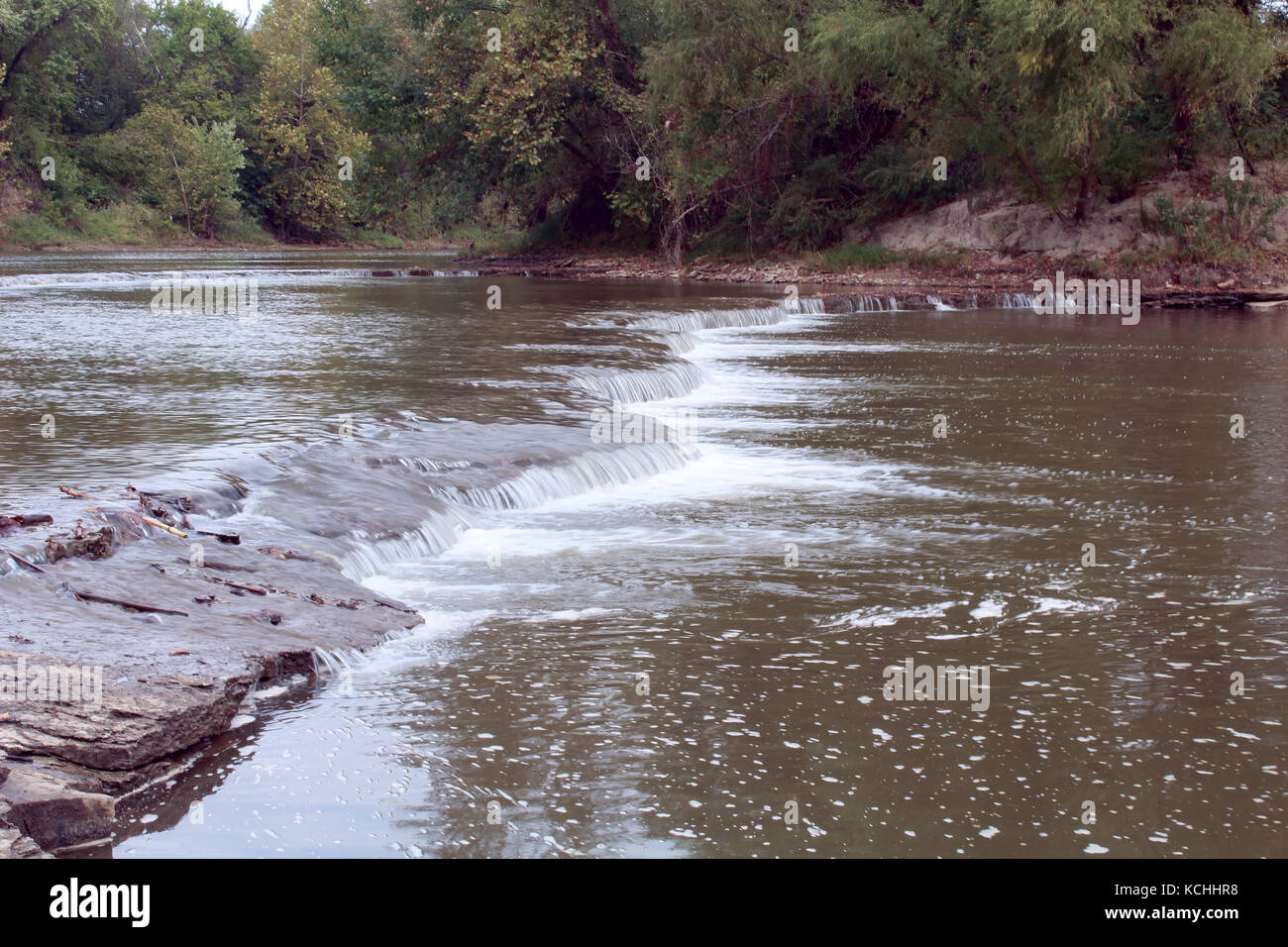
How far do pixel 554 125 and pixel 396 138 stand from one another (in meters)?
6.85

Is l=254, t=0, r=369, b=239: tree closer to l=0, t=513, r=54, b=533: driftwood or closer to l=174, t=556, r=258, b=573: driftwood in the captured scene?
l=0, t=513, r=54, b=533: driftwood

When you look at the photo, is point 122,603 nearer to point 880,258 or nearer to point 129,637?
point 129,637

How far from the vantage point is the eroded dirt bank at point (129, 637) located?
4348mm

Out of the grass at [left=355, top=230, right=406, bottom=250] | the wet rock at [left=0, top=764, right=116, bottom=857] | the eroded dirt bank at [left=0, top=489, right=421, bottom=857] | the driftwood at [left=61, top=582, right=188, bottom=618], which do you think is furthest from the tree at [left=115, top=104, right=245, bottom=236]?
the wet rock at [left=0, top=764, right=116, bottom=857]

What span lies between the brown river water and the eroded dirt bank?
0.56ft

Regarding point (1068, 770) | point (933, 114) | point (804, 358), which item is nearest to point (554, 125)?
point (933, 114)

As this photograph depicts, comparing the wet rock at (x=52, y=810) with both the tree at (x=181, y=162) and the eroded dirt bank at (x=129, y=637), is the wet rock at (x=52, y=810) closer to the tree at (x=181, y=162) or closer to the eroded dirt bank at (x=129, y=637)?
the eroded dirt bank at (x=129, y=637)

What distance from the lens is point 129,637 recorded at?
552cm

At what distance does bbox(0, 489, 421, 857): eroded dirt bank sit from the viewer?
435 cm

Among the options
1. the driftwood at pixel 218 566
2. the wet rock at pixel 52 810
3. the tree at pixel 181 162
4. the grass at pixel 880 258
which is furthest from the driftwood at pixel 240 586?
the tree at pixel 181 162

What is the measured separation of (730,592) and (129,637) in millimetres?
3172

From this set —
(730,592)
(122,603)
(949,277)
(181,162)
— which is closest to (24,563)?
(122,603)

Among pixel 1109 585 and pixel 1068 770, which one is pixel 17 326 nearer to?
pixel 1109 585

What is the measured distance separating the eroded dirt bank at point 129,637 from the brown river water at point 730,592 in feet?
0.56
